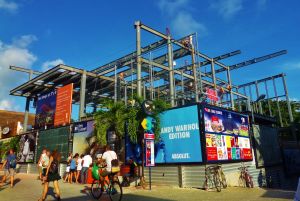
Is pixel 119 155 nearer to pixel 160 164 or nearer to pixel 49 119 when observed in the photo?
pixel 160 164

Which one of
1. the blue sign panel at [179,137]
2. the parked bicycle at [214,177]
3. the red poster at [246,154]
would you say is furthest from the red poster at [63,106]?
the red poster at [246,154]

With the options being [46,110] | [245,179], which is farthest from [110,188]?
[46,110]

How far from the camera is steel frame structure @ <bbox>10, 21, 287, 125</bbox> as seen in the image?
63.1ft

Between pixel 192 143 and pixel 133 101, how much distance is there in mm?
4045

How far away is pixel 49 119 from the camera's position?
23.9m

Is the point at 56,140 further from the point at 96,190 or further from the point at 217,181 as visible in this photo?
the point at 217,181

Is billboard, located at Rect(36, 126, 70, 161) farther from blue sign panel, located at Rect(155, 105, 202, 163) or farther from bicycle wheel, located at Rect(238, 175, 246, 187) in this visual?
bicycle wheel, located at Rect(238, 175, 246, 187)

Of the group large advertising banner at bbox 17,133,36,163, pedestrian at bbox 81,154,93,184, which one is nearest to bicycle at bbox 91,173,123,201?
pedestrian at bbox 81,154,93,184

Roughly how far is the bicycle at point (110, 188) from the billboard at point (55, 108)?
1255 cm

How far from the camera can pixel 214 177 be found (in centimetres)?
1144

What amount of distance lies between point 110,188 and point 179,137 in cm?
532

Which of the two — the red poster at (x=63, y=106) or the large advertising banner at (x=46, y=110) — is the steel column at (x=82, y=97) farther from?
the large advertising banner at (x=46, y=110)

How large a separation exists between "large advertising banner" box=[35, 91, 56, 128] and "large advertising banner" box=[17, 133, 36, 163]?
54.2 inches

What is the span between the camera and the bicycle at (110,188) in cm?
867
